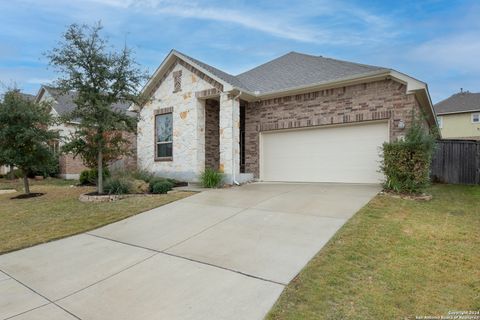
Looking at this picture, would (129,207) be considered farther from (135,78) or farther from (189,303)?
(189,303)

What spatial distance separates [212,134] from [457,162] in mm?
10939

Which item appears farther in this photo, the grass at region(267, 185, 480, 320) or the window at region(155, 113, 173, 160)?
the window at region(155, 113, 173, 160)

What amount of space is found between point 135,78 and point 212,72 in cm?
315

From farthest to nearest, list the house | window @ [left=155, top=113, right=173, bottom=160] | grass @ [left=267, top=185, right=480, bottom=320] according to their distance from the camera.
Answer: window @ [left=155, top=113, right=173, bottom=160] → the house → grass @ [left=267, top=185, right=480, bottom=320]

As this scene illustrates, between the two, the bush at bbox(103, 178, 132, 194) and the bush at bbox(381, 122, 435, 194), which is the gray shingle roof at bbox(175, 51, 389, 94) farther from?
the bush at bbox(103, 178, 132, 194)

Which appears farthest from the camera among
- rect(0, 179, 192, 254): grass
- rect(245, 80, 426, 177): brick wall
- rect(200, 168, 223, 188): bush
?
rect(200, 168, 223, 188): bush

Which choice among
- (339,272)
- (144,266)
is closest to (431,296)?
(339,272)

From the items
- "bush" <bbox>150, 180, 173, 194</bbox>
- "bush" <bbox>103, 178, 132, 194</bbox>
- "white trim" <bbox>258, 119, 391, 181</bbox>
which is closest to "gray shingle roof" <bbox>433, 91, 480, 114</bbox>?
"white trim" <bbox>258, 119, 391, 181</bbox>

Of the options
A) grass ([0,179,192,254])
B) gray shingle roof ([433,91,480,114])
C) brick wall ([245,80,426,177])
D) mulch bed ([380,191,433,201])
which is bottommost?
grass ([0,179,192,254])

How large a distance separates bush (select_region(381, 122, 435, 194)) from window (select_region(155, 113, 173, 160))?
8.77 metres

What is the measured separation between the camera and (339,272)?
12.0 ft

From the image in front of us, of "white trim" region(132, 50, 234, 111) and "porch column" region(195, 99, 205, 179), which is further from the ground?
"white trim" region(132, 50, 234, 111)

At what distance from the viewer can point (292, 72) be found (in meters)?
12.7

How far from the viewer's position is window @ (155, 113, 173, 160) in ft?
42.7
